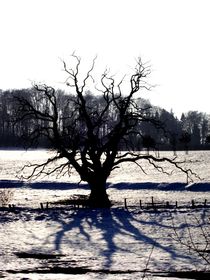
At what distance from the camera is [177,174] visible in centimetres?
6425

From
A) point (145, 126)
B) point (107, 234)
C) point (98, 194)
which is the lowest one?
point (107, 234)

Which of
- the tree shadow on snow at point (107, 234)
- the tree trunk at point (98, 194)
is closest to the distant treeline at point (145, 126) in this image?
the tree trunk at point (98, 194)

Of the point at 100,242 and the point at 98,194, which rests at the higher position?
the point at 98,194

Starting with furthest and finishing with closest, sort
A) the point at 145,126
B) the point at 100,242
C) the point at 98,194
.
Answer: the point at 145,126
the point at 98,194
the point at 100,242

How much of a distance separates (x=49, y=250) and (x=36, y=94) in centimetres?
13605

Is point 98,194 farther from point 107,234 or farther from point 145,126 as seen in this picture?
point 145,126

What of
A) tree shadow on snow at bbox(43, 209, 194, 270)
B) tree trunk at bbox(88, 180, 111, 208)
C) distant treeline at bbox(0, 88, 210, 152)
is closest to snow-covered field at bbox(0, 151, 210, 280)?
tree shadow on snow at bbox(43, 209, 194, 270)

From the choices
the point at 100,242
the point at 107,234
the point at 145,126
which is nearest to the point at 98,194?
the point at 107,234

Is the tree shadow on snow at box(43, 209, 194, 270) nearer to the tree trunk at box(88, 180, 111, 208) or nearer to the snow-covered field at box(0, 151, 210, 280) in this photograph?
the snow-covered field at box(0, 151, 210, 280)

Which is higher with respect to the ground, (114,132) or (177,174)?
(114,132)

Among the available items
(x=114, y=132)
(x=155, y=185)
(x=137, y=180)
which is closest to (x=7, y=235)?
(x=114, y=132)

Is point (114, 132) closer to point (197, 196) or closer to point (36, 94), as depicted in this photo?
point (197, 196)

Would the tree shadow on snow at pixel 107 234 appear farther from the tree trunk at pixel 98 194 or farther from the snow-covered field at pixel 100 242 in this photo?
the tree trunk at pixel 98 194

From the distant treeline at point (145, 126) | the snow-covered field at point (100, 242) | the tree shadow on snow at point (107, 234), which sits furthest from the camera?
the distant treeline at point (145, 126)
